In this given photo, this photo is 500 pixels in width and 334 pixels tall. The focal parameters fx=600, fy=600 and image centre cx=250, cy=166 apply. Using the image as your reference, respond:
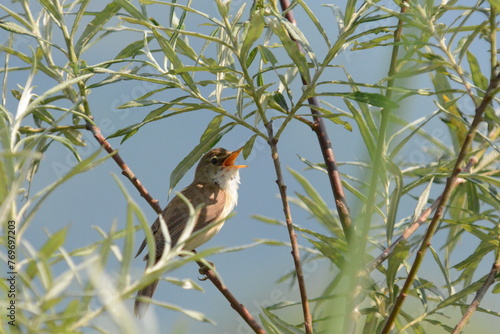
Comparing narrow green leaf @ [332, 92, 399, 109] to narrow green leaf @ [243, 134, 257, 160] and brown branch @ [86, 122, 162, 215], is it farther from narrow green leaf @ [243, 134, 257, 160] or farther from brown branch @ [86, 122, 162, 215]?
brown branch @ [86, 122, 162, 215]

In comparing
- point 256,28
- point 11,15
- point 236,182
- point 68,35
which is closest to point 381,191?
point 256,28

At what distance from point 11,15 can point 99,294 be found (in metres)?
1.13

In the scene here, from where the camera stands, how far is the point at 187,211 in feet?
8.11

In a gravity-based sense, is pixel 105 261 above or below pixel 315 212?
above

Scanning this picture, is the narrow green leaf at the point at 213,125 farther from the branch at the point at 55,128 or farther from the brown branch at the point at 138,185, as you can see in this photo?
the branch at the point at 55,128

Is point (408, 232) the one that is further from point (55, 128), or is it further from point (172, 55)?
point (55, 128)

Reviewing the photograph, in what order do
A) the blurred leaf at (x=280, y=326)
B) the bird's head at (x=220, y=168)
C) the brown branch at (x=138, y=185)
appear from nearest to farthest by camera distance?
1. the blurred leaf at (x=280, y=326)
2. the brown branch at (x=138, y=185)
3. the bird's head at (x=220, y=168)

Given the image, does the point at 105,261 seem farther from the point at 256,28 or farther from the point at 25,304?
the point at 256,28

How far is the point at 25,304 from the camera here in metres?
0.41

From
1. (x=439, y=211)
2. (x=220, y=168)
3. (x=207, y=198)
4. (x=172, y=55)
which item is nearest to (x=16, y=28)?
(x=172, y=55)

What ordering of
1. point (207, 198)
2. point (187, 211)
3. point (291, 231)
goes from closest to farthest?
point (291, 231)
point (187, 211)
point (207, 198)

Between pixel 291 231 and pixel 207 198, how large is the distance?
1.75 metres

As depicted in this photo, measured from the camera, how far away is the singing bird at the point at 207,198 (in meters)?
2.54

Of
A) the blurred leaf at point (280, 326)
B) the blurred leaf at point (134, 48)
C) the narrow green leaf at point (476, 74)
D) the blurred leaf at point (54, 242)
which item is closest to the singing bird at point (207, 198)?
the blurred leaf at point (134, 48)
